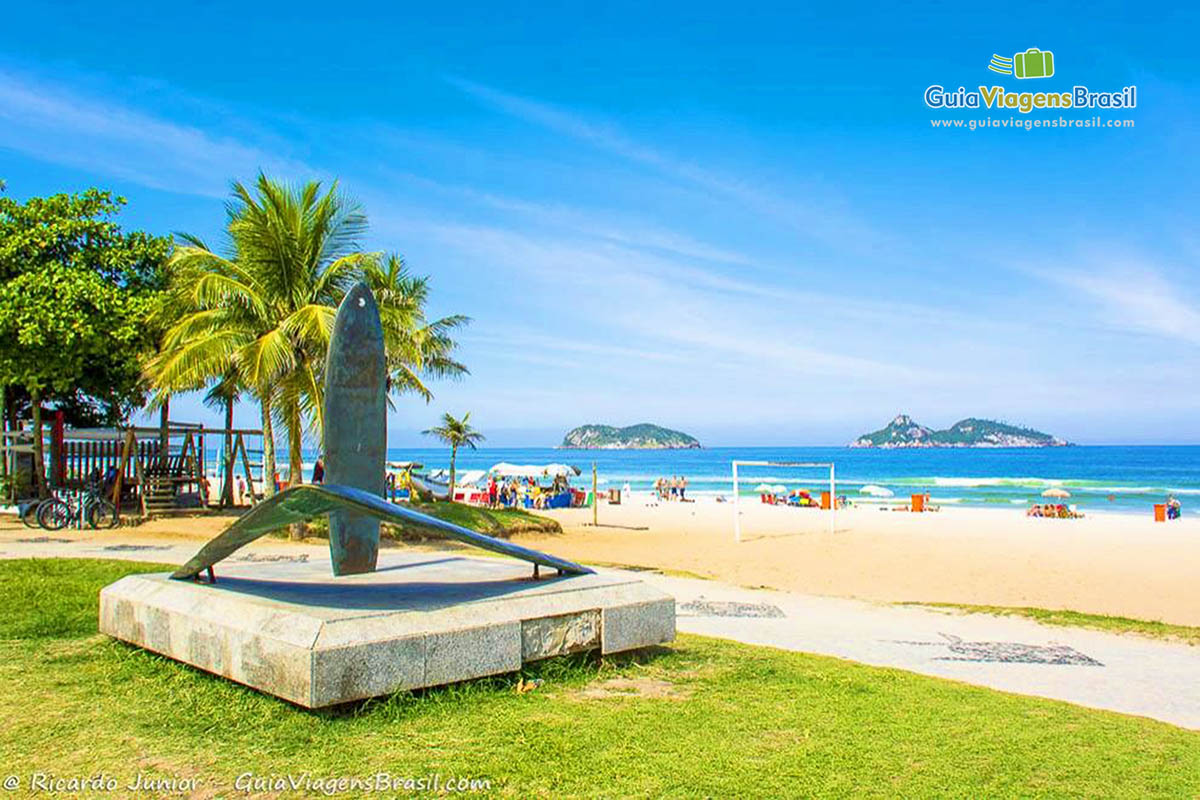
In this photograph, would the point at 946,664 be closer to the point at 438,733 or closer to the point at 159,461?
the point at 438,733

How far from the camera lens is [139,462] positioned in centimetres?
1953

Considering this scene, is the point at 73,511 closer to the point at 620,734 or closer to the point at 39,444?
the point at 39,444

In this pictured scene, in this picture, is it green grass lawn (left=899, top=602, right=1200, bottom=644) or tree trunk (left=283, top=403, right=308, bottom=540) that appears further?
tree trunk (left=283, top=403, right=308, bottom=540)

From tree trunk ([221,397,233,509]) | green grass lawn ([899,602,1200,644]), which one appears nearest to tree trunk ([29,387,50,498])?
tree trunk ([221,397,233,509])

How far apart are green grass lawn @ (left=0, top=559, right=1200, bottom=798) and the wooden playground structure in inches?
595

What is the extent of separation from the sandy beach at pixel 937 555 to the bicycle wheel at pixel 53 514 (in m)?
9.07

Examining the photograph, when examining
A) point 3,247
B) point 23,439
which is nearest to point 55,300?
point 3,247

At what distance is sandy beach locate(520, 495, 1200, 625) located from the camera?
A: 43.2ft

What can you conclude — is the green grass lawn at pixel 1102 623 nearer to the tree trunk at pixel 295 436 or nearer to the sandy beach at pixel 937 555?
the sandy beach at pixel 937 555

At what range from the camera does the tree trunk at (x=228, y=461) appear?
2084 centimetres

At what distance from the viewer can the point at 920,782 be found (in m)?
3.79

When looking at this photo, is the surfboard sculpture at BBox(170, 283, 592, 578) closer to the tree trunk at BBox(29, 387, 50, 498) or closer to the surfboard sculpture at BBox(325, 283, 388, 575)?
the surfboard sculpture at BBox(325, 283, 388, 575)

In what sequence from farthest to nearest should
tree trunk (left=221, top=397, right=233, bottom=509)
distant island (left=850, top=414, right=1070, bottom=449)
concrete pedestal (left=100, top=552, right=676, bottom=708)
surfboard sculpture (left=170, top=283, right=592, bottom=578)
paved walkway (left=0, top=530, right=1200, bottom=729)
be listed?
distant island (left=850, top=414, right=1070, bottom=449) → tree trunk (left=221, top=397, right=233, bottom=509) → surfboard sculpture (left=170, top=283, right=592, bottom=578) → paved walkway (left=0, top=530, right=1200, bottom=729) → concrete pedestal (left=100, top=552, right=676, bottom=708)

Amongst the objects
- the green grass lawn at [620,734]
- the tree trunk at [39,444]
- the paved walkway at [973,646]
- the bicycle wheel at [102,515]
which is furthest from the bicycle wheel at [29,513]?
the green grass lawn at [620,734]
